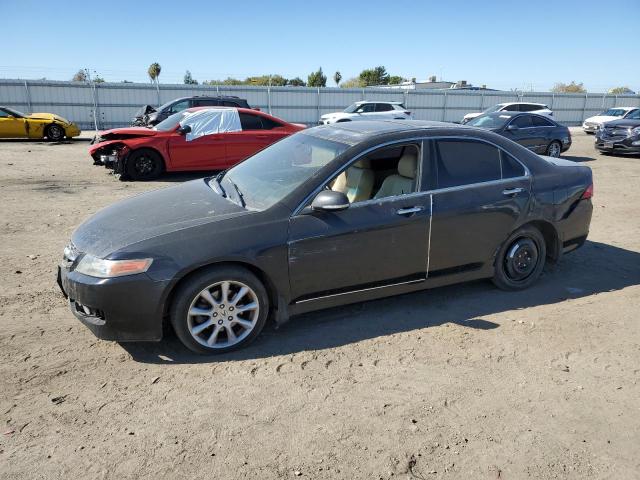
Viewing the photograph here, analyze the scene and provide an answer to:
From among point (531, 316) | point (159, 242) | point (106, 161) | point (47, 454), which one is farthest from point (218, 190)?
point (106, 161)

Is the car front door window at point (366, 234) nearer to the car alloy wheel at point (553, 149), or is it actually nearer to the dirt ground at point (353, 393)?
the dirt ground at point (353, 393)

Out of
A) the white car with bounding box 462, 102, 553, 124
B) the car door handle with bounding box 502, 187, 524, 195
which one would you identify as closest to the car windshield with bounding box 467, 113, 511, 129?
the white car with bounding box 462, 102, 553, 124

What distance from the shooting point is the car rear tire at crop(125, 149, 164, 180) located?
10.8m

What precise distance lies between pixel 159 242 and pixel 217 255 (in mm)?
412

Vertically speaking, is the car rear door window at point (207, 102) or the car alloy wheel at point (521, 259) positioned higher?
the car rear door window at point (207, 102)

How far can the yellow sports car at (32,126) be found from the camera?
707 inches

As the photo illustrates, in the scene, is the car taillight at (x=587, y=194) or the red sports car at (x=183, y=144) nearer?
the car taillight at (x=587, y=194)

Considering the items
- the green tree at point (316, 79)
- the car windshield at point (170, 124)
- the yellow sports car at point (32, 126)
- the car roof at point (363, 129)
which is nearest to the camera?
the car roof at point (363, 129)

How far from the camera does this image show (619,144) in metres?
16.2

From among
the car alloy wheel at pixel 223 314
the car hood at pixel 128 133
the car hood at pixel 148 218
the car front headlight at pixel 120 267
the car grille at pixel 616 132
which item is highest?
the car grille at pixel 616 132

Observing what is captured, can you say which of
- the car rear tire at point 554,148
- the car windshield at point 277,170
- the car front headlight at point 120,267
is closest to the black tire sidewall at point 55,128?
the car windshield at point 277,170

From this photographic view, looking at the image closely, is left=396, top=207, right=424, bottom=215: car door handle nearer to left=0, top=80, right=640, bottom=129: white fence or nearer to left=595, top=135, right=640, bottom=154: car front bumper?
left=595, top=135, right=640, bottom=154: car front bumper

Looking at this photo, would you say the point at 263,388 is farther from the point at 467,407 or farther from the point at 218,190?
the point at 218,190

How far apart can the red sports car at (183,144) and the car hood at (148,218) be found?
6575 millimetres
